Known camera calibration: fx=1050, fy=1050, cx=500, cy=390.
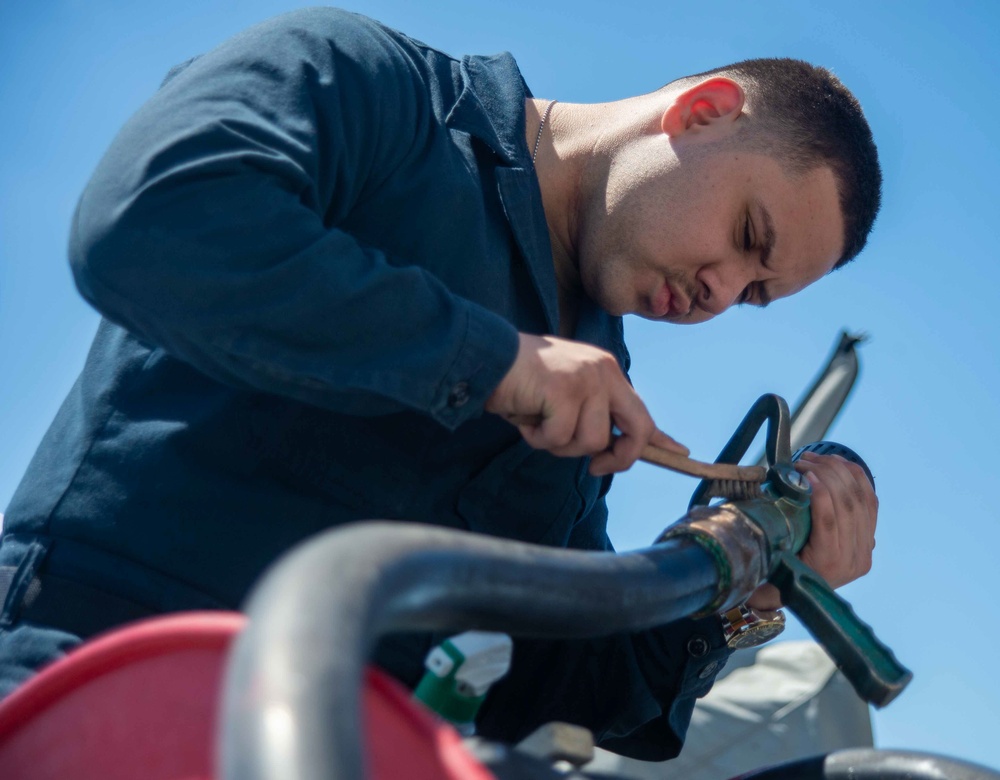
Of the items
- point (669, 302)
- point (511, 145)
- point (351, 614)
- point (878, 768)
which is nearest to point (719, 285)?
point (669, 302)

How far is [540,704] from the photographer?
1620 millimetres

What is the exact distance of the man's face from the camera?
67.4 inches

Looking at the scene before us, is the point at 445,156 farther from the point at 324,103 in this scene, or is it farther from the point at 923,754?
the point at 923,754

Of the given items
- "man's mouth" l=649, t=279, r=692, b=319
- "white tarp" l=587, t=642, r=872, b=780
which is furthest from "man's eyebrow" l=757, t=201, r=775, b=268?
"white tarp" l=587, t=642, r=872, b=780

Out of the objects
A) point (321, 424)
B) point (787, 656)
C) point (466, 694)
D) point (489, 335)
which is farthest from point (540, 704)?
point (787, 656)

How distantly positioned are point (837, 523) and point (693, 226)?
55 cm

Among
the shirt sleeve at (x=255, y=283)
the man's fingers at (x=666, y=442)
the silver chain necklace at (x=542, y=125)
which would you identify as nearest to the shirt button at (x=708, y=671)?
the man's fingers at (x=666, y=442)

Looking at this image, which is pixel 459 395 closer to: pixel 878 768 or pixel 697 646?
pixel 878 768

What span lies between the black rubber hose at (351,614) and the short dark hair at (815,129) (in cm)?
125

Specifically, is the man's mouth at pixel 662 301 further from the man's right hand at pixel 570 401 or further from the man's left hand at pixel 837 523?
the man's right hand at pixel 570 401

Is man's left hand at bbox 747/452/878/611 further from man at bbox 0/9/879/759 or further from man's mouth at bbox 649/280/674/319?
man's mouth at bbox 649/280/674/319

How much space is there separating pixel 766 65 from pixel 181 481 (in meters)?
1.40

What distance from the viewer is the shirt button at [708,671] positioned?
5.27ft

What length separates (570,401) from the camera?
1.11 m
